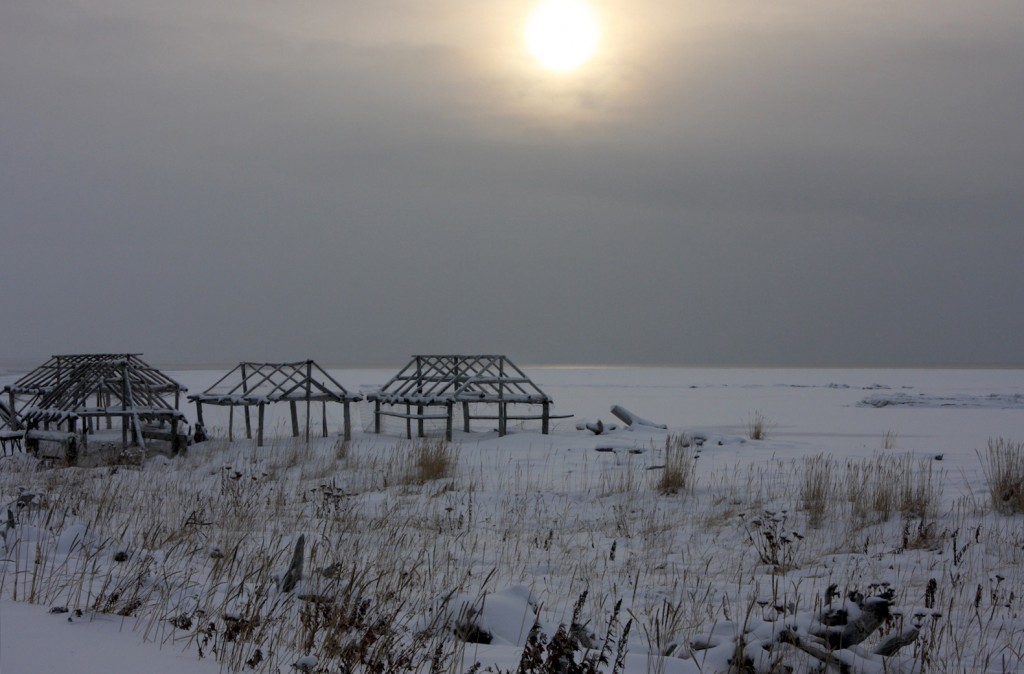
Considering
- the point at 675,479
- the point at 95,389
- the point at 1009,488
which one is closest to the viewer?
the point at 1009,488

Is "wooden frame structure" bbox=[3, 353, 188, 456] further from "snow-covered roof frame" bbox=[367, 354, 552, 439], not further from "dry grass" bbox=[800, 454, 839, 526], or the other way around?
"dry grass" bbox=[800, 454, 839, 526]

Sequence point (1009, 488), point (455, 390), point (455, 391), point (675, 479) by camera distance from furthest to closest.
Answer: point (455, 390) < point (455, 391) < point (675, 479) < point (1009, 488)

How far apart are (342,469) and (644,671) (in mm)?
11118

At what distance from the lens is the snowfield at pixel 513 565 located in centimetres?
430

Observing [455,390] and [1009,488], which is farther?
[455,390]

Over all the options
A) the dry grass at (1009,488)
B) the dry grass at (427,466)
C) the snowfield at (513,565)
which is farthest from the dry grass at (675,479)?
the dry grass at (1009,488)

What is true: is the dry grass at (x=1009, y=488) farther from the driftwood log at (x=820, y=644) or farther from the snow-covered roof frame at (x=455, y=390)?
the snow-covered roof frame at (x=455, y=390)

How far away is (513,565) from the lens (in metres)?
7.64

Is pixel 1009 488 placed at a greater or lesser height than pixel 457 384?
lesser

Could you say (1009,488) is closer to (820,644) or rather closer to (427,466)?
(820,644)

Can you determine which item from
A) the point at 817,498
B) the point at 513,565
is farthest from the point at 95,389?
the point at 817,498

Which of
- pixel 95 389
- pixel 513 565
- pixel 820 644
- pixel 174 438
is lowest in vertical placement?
pixel 513 565

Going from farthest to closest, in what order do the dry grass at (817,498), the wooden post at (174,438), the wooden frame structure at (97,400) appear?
the wooden post at (174,438)
the wooden frame structure at (97,400)
the dry grass at (817,498)

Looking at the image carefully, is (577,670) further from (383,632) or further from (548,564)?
(548,564)
